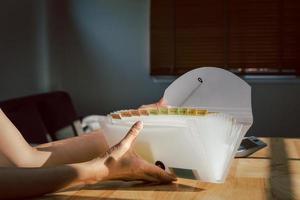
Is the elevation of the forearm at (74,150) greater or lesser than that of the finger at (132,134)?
lesser

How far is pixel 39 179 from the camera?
3.15 feet

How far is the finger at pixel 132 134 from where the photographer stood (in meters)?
1.03

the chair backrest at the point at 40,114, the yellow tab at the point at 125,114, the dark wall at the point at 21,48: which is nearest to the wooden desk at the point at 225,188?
the yellow tab at the point at 125,114

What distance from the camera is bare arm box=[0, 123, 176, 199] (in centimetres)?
94

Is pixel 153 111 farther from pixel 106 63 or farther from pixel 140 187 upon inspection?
pixel 106 63

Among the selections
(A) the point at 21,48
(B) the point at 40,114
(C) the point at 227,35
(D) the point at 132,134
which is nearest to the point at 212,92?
(D) the point at 132,134

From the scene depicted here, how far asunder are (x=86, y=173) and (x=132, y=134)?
0.37 ft

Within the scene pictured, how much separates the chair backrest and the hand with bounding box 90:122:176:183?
2.09 meters

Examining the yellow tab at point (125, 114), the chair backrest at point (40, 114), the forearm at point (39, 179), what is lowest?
the chair backrest at point (40, 114)

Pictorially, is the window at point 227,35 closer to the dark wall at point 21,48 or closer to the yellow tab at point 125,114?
the dark wall at point 21,48

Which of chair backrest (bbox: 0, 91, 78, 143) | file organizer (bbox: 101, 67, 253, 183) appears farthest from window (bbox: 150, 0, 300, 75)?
file organizer (bbox: 101, 67, 253, 183)

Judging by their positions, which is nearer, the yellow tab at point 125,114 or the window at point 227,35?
the yellow tab at point 125,114

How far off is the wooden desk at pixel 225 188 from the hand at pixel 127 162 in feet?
0.09

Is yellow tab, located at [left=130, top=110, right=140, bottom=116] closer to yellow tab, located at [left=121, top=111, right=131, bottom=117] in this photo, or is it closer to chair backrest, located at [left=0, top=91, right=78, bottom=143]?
yellow tab, located at [left=121, top=111, right=131, bottom=117]
